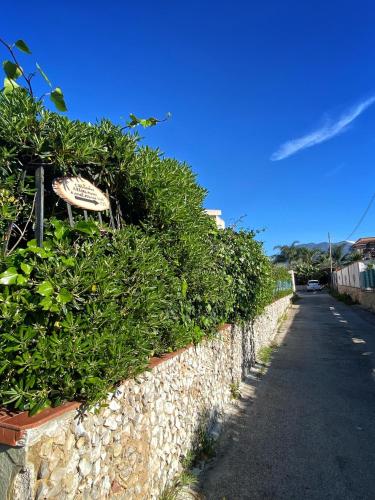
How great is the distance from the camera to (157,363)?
302 cm

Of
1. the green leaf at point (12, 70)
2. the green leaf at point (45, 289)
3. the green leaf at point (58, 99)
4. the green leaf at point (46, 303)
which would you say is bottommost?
the green leaf at point (46, 303)

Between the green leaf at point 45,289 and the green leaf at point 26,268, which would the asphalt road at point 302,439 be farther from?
the green leaf at point 26,268

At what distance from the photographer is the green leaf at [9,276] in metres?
1.94

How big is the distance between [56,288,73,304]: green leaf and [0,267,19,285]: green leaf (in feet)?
0.84

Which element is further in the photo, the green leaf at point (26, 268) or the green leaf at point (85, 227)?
the green leaf at point (85, 227)

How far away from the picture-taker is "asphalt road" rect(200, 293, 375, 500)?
329 cm

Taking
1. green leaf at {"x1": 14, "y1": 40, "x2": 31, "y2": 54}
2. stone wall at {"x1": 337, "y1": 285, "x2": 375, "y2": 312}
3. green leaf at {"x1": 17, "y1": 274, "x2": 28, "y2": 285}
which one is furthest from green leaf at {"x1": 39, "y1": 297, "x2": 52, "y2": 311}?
stone wall at {"x1": 337, "y1": 285, "x2": 375, "y2": 312}

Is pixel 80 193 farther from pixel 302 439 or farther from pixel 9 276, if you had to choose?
pixel 302 439

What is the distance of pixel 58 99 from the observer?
2.17 meters

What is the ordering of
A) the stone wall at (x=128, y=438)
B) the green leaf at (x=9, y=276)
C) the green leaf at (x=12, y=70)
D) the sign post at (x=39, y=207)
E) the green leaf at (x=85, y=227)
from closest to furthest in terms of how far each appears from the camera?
the stone wall at (x=128, y=438)
the green leaf at (x=9, y=276)
the green leaf at (x=12, y=70)
the sign post at (x=39, y=207)
the green leaf at (x=85, y=227)

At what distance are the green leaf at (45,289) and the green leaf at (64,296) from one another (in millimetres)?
54

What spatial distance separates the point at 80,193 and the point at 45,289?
0.86m

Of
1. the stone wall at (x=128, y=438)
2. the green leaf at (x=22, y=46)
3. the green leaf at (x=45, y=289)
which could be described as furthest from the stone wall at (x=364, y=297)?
the green leaf at (x=22, y=46)

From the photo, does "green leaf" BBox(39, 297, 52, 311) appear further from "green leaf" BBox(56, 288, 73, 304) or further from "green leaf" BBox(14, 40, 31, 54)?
"green leaf" BBox(14, 40, 31, 54)
